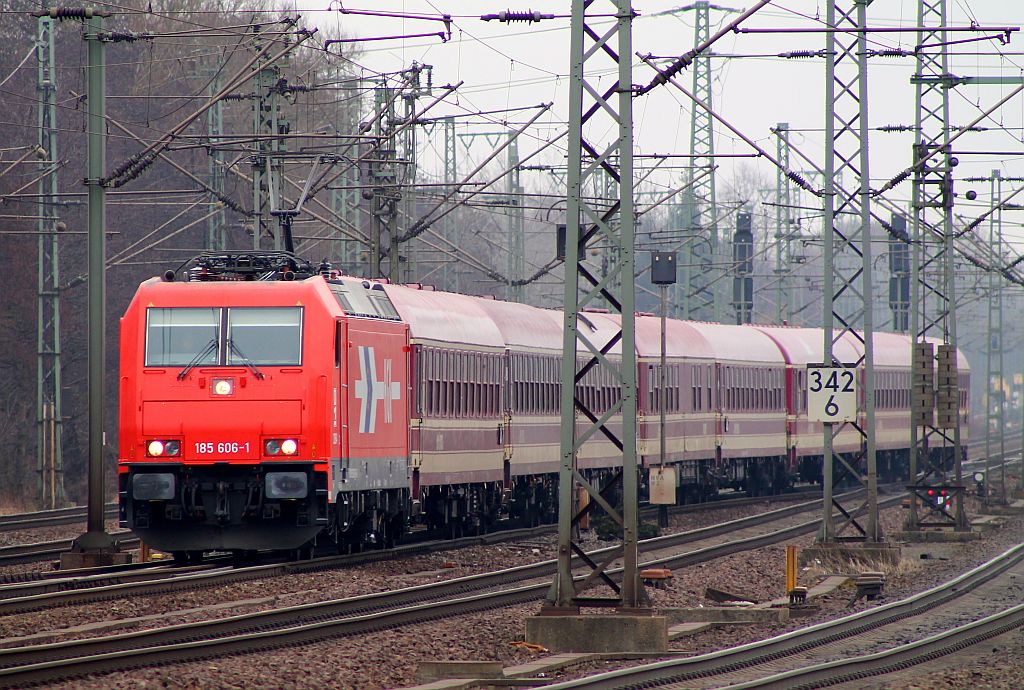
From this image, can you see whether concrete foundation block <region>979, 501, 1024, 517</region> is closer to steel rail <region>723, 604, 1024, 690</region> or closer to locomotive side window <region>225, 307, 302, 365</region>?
steel rail <region>723, 604, 1024, 690</region>

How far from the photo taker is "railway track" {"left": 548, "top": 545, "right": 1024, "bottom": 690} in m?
13.6

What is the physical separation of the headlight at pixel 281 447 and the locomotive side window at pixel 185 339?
122cm

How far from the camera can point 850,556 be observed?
2602 centimetres

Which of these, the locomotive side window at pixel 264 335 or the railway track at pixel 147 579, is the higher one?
the locomotive side window at pixel 264 335

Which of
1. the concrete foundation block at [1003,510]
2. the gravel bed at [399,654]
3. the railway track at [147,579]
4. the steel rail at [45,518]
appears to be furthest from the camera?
the concrete foundation block at [1003,510]

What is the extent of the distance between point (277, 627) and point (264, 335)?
20.1 feet

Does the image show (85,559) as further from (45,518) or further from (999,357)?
(999,357)

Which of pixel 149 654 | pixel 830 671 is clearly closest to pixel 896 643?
pixel 830 671

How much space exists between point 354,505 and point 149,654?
9.26 meters

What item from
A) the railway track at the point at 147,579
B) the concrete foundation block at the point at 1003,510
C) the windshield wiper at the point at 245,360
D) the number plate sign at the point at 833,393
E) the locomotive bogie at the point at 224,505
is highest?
the windshield wiper at the point at 245,360

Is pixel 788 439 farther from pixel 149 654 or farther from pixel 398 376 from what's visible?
pixel 149 654

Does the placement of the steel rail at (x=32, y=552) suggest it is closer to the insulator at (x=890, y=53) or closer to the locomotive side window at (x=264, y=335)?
the locomotive side window at (x=264, y=335)


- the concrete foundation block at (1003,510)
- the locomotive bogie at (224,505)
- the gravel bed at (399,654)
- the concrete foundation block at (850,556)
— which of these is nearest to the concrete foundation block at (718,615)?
the gravel bed at (399,654)

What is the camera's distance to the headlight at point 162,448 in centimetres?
2125
